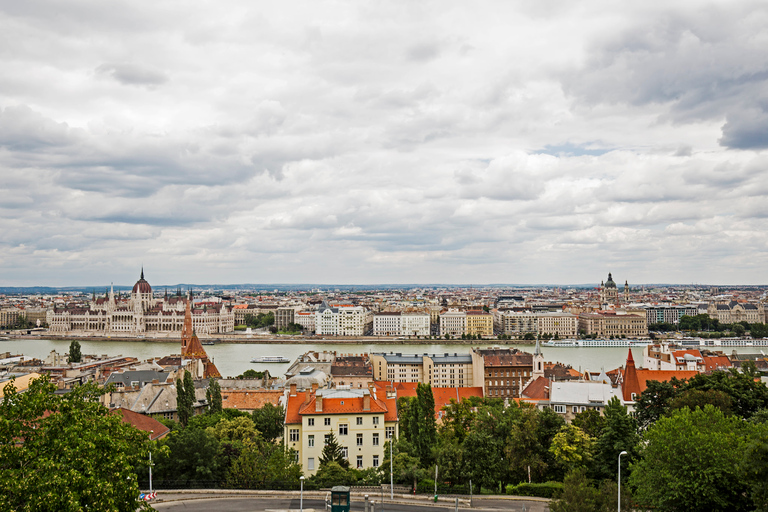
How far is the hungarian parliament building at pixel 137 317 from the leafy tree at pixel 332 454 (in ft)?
254

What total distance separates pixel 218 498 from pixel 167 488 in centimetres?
164

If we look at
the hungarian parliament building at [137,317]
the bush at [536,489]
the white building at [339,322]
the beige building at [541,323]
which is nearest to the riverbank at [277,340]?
the white building at [339,322]

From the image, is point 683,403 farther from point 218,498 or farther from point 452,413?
point 218,498

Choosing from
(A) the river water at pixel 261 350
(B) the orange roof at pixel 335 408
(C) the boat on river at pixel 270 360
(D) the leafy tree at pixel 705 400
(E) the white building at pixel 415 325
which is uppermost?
(D) the leafy tree at pixel 705 400

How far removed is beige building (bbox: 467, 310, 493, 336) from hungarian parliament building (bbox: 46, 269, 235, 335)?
117ft

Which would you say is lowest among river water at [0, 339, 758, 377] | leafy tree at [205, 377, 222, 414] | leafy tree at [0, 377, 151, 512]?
river water at [0, 339, 758, 377]

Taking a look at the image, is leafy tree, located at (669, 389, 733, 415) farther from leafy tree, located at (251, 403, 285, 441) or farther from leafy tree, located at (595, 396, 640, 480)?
leafy tree, located at (251, 403, 285, 441)

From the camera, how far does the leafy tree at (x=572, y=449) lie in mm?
15492

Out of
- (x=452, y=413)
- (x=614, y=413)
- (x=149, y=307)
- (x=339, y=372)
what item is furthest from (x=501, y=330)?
(x=614, y=413)

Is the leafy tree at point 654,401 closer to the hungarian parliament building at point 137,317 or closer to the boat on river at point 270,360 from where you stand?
the boat on river at point 270,360

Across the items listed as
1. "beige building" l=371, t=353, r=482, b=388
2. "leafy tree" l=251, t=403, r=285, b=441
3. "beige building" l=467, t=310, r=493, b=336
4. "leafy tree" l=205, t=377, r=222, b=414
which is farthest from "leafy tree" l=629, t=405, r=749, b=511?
"beige building" l=467, t=310, r=493, b=336

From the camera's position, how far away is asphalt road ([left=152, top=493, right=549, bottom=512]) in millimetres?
12609

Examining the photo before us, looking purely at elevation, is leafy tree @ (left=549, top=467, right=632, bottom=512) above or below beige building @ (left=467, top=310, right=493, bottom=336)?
above

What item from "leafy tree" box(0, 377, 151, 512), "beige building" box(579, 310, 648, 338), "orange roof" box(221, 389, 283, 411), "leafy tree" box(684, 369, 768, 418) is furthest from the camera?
"beige building" box(579, 310, 648, 338)
